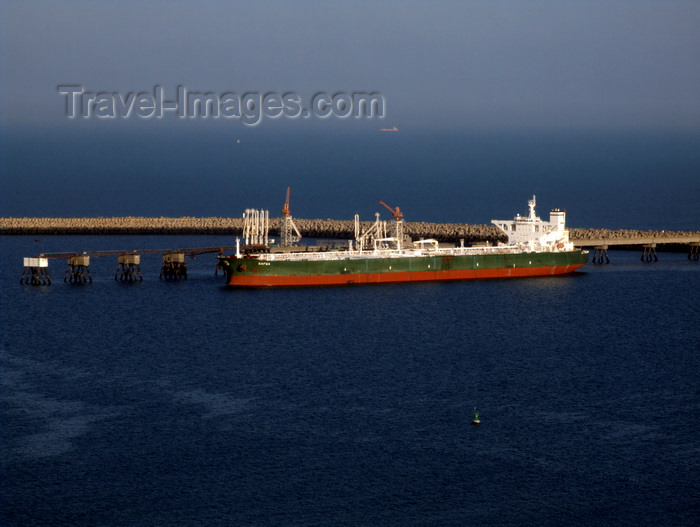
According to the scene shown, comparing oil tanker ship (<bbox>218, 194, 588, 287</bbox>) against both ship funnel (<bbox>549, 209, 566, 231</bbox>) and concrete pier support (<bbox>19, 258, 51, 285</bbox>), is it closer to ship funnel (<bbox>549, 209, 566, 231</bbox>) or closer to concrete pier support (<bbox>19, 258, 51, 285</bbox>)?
ship funnel (<bbox>549, 209, 566, 231</bbox>)

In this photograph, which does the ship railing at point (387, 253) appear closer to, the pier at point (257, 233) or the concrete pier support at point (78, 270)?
the pier at point (257, 233)

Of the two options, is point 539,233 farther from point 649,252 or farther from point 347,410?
point 347,410

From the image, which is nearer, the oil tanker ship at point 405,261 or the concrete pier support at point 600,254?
the oil tanker ship at point 405,261

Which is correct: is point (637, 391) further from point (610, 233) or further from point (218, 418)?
point (610, 233)

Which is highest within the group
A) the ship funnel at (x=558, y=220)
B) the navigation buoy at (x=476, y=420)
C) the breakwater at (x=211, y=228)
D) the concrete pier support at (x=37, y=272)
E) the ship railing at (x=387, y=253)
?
the breakwater at (x=211, y=228)

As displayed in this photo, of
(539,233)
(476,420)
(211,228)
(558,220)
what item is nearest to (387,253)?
(539,233)

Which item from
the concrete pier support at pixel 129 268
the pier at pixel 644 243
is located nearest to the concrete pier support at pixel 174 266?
the concrete pier support at pixel 129 268

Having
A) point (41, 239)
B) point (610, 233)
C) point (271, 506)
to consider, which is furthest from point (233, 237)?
point (271, 506)
